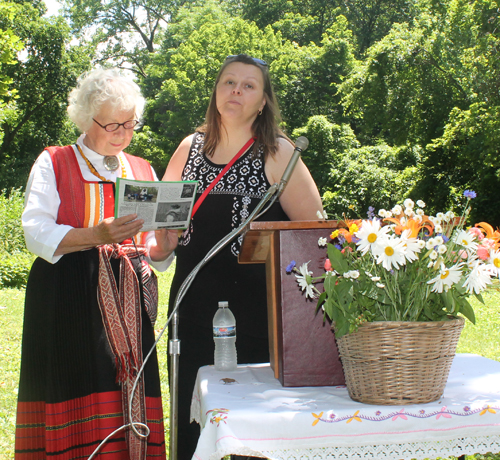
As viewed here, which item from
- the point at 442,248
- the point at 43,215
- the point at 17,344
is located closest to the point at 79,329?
the point at 43,215

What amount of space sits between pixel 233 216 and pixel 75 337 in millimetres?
868

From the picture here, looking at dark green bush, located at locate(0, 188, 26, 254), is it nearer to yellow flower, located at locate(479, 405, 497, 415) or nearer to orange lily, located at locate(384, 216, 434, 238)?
orange lily, located at locate(384, 216, 434, 238)

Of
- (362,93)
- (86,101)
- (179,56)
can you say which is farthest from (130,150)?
(86,101)

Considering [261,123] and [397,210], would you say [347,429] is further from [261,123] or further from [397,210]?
[261,123]

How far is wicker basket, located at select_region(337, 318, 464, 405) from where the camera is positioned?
1.56 metres

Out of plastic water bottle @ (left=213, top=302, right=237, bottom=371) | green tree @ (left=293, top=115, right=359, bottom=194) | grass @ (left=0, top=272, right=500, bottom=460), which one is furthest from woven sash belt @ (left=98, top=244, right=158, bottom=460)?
green tree @ (left=293, top=115, right=359, bottom=194)

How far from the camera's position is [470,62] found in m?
16.6

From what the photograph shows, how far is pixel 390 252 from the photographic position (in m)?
1.51

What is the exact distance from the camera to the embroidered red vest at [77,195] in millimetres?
2395

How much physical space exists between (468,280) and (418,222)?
0.22m

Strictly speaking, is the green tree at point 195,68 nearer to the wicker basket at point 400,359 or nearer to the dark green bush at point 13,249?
the dark green bush at point 13,249

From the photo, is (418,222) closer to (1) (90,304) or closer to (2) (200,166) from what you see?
(2) (200,166)

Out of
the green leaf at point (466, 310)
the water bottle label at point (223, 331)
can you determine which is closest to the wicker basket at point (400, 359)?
the green leaf at point (466, 310)

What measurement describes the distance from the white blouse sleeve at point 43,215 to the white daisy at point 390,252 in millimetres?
1365
